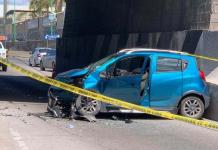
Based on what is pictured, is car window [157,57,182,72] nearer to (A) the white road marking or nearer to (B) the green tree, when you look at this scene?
(A) the white road marking

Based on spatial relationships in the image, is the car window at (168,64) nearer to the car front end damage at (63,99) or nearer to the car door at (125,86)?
the car door at (125,86)

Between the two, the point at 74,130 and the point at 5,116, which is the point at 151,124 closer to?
the point at 74,130

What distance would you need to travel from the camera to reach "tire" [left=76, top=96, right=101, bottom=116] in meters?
14.1

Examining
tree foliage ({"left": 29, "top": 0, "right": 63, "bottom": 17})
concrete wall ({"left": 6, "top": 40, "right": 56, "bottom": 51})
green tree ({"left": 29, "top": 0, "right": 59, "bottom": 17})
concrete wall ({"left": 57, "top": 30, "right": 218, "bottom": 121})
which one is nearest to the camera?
concrete wall ({"left": 57, "top": 30, "right": 218, "bottom": 121})

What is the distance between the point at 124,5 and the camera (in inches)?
1057

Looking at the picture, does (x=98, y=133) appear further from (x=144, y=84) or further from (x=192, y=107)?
(x=192, y=107)

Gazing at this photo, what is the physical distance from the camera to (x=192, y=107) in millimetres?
14914

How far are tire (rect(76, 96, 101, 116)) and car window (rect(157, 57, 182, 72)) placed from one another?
5.87 feet

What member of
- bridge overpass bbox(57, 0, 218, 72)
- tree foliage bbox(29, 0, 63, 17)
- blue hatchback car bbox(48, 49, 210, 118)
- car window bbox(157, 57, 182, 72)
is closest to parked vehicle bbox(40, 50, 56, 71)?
bridge overpass bbox(57, 0, 218, 72)

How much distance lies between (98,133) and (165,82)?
9.99 ft

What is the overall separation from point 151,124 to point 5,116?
11.5ft

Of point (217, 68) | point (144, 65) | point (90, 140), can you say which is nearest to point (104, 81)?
point (144, 65)

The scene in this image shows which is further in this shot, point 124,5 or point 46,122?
point 124,5

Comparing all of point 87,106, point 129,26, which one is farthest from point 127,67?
point 129,26
